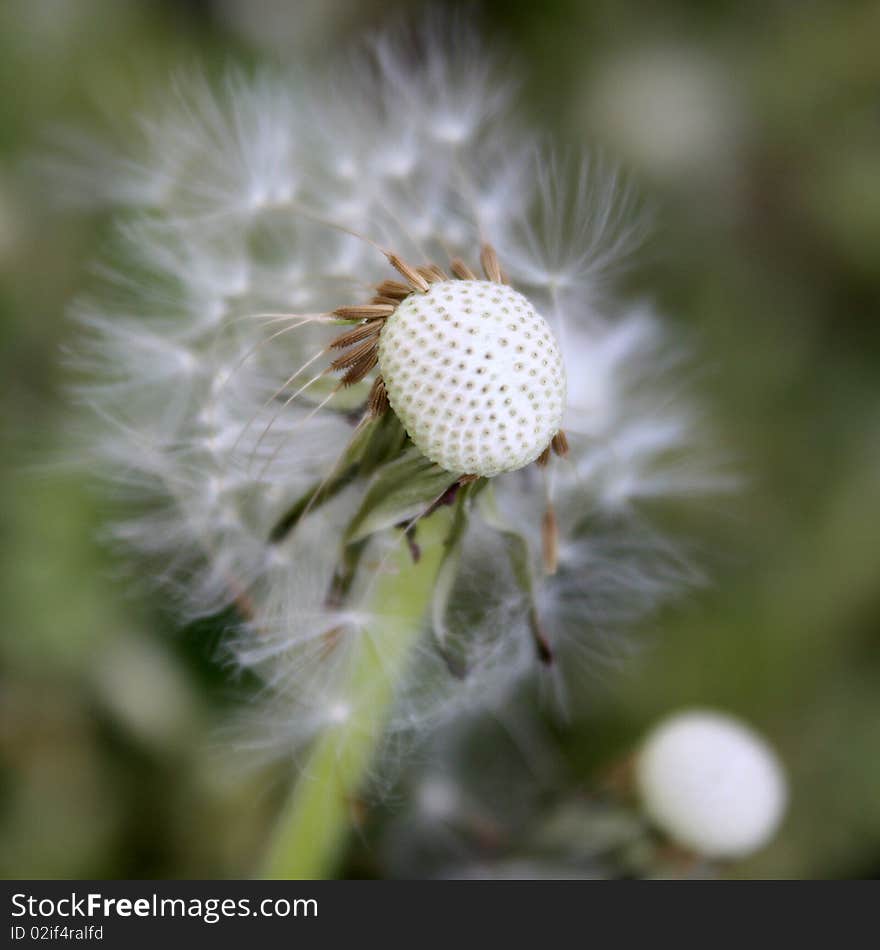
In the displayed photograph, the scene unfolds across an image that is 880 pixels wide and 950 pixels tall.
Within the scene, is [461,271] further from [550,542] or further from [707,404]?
[707,404]

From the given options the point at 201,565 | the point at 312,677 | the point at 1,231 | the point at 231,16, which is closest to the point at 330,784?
the point at 312,677

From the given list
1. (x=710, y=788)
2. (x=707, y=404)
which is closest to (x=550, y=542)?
(x=710, y=788)

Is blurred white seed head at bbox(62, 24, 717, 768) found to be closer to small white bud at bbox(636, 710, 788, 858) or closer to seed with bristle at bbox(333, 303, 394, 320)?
seed with bristle at bbox(333, 303, 394, 320)

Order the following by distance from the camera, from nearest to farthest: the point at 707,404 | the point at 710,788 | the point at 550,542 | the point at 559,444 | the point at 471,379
→ 1. the point at 471,379
2. the point at 559,444
3. the point at 550,542
4. the point at 710,788
5. the point at 707,404

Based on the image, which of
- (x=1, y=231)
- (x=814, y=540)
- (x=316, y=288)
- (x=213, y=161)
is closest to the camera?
(x=316, y=288)

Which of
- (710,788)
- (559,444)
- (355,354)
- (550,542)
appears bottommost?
(710,788)

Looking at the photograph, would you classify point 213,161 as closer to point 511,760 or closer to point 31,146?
point 31,146

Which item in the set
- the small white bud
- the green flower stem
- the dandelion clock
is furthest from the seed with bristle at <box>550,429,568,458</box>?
the small white bud
